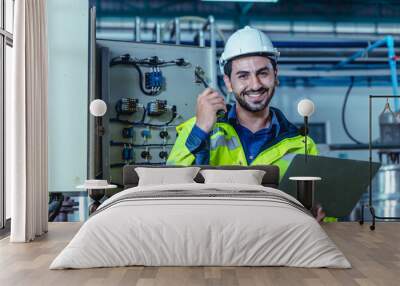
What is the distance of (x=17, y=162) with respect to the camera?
16.9 ft

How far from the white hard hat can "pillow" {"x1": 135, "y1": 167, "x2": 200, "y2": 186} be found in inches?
53.1

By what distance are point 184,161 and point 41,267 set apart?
2.71 m

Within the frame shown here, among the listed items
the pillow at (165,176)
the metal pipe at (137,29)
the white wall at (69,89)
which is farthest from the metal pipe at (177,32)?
the pillow at (165,176)

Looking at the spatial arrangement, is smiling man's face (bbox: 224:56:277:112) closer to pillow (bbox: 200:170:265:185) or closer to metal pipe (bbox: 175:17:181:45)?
metal pipe (bbox: 175:17:181:45)

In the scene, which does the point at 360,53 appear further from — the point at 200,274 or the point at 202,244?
the point at 200,274

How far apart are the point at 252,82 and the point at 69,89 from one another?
6.81 feet

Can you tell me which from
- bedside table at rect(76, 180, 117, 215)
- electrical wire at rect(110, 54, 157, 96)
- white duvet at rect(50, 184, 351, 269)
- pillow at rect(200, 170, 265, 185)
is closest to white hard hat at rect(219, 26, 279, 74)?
electrical wire at rect(110, 54, 157, 96)

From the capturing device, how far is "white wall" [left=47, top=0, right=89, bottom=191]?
6492 mm

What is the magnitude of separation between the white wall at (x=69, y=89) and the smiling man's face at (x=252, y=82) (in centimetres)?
167

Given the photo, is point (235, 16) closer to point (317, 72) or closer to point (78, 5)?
point (317, 72)

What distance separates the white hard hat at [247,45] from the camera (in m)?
6.51

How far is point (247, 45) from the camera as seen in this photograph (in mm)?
6520

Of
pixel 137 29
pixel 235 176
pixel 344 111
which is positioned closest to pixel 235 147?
pixel 235 176

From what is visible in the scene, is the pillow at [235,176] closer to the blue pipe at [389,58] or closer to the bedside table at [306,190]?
the bedside table at [306,190]
